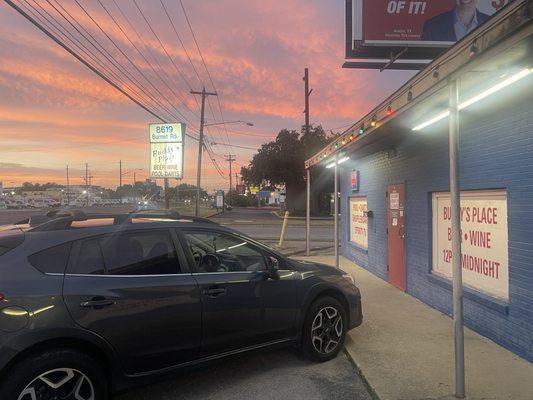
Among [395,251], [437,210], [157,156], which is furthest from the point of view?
[157,156]

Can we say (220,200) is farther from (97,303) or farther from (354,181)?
(97,303)

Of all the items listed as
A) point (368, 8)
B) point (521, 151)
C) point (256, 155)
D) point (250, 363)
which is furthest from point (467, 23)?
point (256, 155)

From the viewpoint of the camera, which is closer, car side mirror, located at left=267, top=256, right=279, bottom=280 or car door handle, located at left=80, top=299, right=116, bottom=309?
car door handle, located at left=80, top=299, right=116, bottom=309

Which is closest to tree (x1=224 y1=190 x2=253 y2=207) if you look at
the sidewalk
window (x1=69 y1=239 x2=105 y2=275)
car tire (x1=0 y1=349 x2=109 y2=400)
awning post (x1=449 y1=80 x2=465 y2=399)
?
the sidewalk

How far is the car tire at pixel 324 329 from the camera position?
511 centimetres

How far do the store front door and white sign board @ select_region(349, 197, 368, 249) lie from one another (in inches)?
88.3

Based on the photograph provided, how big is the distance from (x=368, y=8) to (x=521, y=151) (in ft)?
24.3

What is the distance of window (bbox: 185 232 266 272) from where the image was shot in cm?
460

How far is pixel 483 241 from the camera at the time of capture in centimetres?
613

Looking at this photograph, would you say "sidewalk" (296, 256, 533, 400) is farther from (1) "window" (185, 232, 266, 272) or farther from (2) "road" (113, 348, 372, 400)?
(1) "window" (185, 232, 266, 272)

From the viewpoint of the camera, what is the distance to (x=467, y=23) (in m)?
11.4

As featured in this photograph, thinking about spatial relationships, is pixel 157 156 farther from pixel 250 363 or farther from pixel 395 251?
pixel 250 363

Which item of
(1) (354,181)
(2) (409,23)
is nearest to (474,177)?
(1) (354,181)

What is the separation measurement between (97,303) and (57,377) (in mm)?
581
